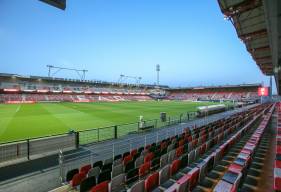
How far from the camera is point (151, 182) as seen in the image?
449 centimetres

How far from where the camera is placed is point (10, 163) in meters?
7.52

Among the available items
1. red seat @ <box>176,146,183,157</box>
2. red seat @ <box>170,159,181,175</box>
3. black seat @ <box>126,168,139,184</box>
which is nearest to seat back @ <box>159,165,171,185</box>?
red seat @ <box>170,159,181,175</box>

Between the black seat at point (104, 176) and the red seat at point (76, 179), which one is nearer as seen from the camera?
the black seat at point (104, 176)

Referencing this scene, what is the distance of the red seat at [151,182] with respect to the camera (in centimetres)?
434

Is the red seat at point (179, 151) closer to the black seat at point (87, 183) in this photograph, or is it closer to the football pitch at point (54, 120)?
the black seat at point (87, 183)

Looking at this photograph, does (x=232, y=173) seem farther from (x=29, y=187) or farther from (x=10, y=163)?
(x=10, y=163)

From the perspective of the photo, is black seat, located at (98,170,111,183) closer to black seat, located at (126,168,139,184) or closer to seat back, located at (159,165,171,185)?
black seat, located at (126,168,139,184)

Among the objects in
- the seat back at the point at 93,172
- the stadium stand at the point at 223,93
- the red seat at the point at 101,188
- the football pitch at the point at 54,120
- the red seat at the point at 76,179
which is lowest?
the football pitch at the point at 54,120

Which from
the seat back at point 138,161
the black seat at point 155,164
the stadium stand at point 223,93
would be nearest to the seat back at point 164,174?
the black seat at point 155,164

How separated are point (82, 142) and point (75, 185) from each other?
259 inches

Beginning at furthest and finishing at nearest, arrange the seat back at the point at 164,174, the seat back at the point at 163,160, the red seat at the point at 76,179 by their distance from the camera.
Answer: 1. the seat back at the point at 163,160
2. the red seat at the point at 76,179
3. the seat back at the point at 164,174

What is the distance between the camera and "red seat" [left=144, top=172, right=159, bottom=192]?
434cm

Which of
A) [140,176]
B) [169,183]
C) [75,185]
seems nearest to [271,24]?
[169,183]

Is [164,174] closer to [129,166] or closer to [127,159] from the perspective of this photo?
[129,166]
